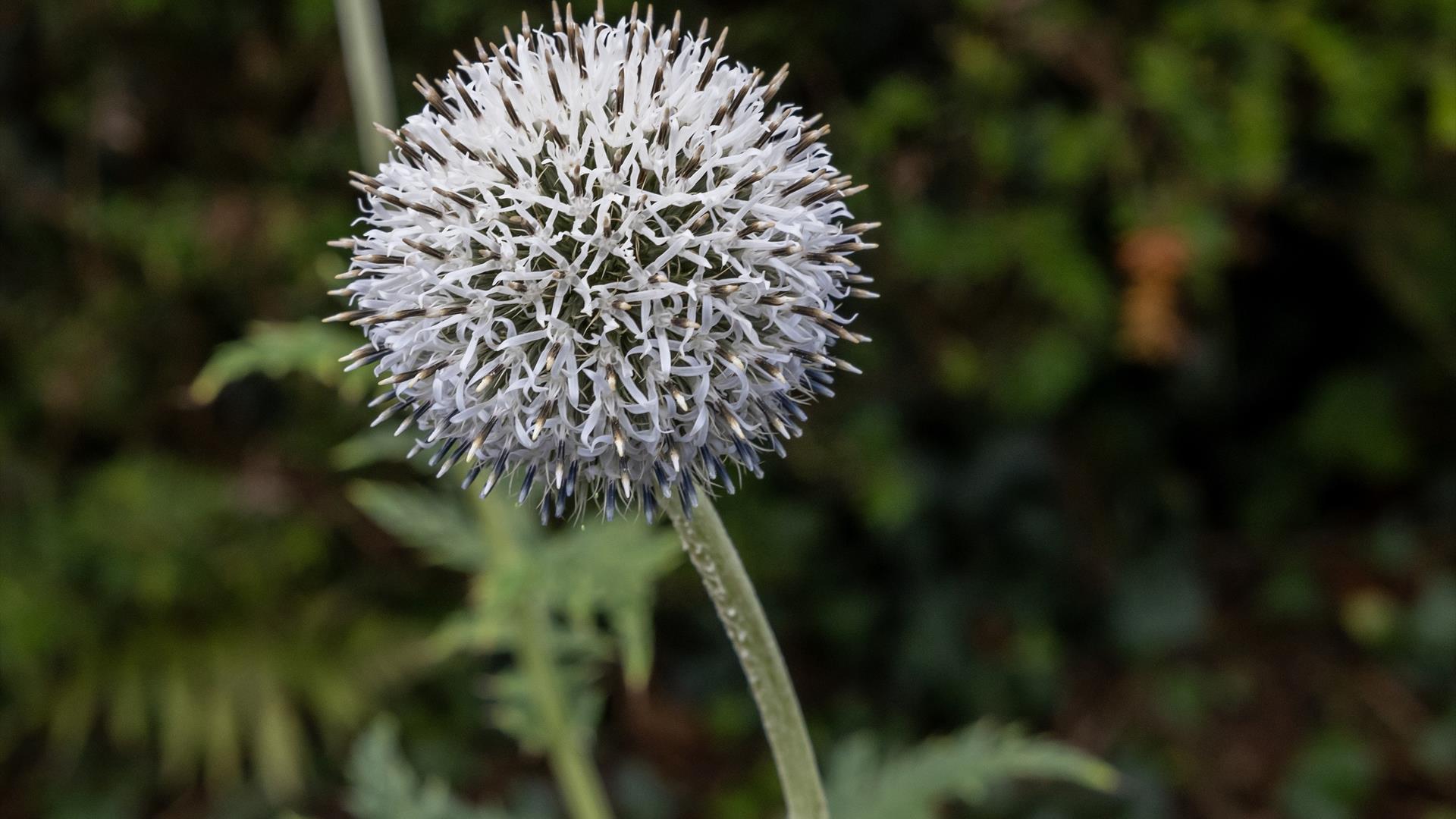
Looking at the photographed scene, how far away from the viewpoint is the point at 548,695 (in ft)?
8.00

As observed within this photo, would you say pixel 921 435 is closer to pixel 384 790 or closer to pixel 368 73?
pixel 368 73

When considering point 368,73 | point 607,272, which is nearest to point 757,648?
point 607,272

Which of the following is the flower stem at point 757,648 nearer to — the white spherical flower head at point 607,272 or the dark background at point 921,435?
the white spherical flower head at point 607,272

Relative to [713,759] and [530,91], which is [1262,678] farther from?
[530,91]

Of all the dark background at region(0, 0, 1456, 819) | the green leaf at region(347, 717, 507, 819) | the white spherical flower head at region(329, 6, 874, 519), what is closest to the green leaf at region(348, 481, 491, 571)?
the green leaf at region(347, 717, 507, 819)

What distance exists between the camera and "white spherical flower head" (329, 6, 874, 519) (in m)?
1.36

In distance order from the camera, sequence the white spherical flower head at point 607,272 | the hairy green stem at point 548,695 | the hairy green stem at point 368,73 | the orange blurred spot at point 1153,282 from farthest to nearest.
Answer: the orange blurred spot at point 1153,282, the hairy green stem at point 368,73, the hairy green stem at point 548,695, the white spherical flower head at point 607,272

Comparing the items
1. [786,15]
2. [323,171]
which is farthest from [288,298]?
[786,15]

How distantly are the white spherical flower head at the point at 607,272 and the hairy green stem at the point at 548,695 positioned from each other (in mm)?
1017

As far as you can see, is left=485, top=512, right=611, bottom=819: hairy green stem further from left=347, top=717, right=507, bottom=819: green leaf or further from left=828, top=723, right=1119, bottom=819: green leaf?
left=828, top=723, right=1119, bottom=819: green leaf

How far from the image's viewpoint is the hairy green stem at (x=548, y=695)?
2.38 meters

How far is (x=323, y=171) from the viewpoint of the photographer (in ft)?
13.4

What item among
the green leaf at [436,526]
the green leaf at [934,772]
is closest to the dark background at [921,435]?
the green leaf at [436,526]

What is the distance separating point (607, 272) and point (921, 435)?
2769 mm
